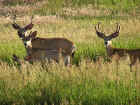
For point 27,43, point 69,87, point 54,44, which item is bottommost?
point 69,87

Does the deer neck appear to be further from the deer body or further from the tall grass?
the tall grass

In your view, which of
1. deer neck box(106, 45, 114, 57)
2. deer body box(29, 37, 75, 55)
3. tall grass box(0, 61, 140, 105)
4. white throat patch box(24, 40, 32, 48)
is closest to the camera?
tall grass box(0, 61, 140, 105)

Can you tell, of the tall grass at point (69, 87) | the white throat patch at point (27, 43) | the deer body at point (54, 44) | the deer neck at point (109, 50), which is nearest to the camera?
the tall grass at point (69, 87)

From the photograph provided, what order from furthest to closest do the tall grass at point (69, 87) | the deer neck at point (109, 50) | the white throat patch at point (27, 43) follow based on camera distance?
the white throat patch at point (27, 43) → the deer neck at point (109, 50) → the tall grass at point (69, 87)

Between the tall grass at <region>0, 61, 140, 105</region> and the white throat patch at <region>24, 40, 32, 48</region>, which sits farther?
the white throat patch at <region>24, 40, 32, 48</region>

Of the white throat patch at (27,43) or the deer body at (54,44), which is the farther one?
the deer body at (54,44)

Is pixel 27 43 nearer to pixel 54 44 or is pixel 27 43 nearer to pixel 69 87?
pixel 54 44

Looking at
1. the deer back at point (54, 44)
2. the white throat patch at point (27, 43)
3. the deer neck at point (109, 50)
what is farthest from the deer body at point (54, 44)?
the deer neck at point (109, 50)

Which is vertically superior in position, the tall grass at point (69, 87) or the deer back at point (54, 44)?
the deer back at point (54, 44)

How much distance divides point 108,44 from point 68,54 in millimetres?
1545

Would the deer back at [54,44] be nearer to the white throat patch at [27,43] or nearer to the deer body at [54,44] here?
the deer body at [54,44]

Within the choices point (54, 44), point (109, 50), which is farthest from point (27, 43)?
point (109, 50)

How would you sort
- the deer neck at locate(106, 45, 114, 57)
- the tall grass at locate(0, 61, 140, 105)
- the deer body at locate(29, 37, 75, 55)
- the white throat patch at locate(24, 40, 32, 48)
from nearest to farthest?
the tall grass at locate(0, 61, 140, 105) < the deer neck at locate(106, 45, 114, 57) < the white throat patch at locate(24, 40, 32, 48) < the deer body at locate(29, 37, 75, 55)

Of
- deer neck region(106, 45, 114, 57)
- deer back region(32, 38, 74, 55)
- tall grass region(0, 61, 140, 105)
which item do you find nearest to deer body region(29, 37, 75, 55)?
deer back region(32, 38, 74, 55)
